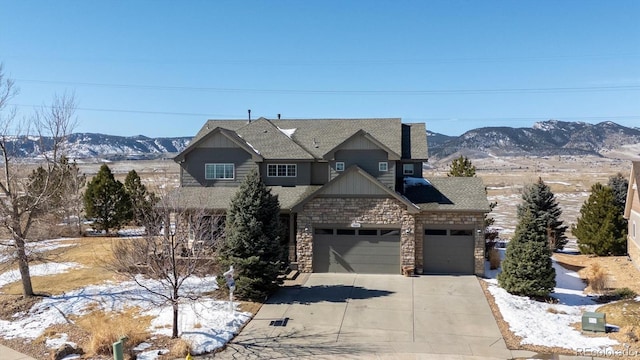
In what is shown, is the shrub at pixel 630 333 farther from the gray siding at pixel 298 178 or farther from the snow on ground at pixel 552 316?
the gray siding at pixel 298 178

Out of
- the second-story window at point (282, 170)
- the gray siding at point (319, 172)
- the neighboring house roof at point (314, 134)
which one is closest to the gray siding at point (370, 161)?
the neighboring house roof at point (314, 134)

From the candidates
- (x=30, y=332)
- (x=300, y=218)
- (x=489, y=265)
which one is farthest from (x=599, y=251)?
(x=30, y=332)

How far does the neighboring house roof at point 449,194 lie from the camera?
20.6m

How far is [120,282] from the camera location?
1939 centimetres

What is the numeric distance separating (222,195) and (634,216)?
891 inches

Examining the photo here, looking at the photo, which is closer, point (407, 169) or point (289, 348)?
point (289, 348)

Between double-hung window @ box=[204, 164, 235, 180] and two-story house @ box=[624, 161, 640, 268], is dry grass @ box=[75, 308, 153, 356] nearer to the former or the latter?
double-hung window @ box=[204, 164, 235, 180]

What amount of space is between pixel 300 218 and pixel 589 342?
12171mm

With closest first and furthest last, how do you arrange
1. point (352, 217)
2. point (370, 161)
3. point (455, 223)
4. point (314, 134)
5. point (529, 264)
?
point (529, 264)
point (455, 223)
point (352, 217)
point (370, 161)
point (314, 134)

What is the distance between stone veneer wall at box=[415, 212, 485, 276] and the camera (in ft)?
67.1

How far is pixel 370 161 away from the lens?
23016 mm

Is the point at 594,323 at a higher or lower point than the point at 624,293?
higher

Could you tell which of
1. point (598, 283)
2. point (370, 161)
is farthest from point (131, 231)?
point (598, 283)

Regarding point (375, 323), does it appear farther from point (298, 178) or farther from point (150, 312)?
point (298, 178)
